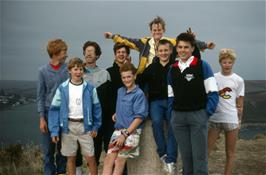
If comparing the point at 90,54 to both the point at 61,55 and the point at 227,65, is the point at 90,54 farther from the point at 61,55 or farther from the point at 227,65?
the point at 227,65

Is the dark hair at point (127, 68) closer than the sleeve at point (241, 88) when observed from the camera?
Yes

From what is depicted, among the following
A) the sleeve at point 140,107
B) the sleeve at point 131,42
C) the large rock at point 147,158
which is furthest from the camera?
the sleeve at point 131,42

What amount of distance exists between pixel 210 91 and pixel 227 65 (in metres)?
0.73

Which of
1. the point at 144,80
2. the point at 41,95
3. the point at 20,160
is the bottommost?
the point at 20,160

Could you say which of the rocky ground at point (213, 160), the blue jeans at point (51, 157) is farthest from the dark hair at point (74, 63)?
the rocky ground at point (213, 160)

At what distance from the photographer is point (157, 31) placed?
4922 mm

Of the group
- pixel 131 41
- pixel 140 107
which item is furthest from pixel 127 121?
pixel 131 41

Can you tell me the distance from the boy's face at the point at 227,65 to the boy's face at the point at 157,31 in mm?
907

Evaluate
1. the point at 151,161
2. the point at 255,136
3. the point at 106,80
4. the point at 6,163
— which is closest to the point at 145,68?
the point at 106,80

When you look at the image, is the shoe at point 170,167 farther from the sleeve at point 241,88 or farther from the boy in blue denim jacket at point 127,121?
the sleeve at point 241,88

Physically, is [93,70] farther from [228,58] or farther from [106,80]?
[228,58]

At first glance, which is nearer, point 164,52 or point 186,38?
point 186,38

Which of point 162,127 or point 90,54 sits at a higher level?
point 90,54

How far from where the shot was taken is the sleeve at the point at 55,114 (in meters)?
4.47
